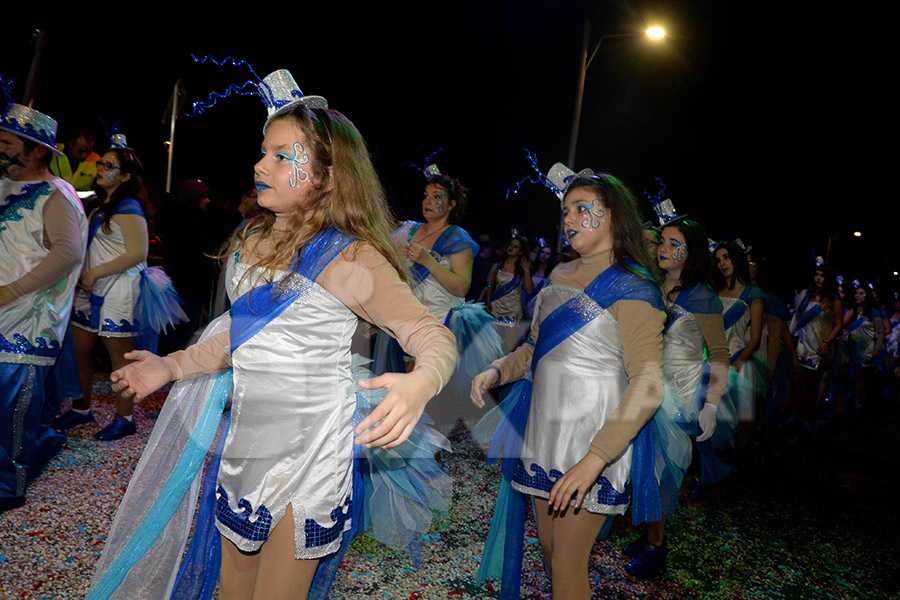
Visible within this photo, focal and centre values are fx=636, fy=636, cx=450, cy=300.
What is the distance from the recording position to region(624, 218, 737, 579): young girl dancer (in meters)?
4.12

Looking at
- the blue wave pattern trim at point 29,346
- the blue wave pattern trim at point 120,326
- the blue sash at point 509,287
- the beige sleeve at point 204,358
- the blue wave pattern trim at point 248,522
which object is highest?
the blue sash at point 509,287

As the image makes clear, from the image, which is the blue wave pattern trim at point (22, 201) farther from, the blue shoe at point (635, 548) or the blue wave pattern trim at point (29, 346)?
the blue shoe at point (635, 548)

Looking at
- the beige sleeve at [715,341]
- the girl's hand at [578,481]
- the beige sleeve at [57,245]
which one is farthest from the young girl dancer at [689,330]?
the beige sleeve at [57,245]

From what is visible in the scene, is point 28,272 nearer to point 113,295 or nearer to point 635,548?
point 113,295

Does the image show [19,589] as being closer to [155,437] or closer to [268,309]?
[155,437]

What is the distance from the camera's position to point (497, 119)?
1606 cm

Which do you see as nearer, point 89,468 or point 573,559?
point 573,559

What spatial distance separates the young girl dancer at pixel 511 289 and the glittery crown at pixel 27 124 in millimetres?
6653

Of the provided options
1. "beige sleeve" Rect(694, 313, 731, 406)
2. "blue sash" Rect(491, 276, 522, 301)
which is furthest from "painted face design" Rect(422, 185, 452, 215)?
"blue sash" Rect(491, 276, 522, 301)

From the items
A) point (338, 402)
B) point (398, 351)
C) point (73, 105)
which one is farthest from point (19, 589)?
point (73, 105)

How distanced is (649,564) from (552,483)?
1.75 m

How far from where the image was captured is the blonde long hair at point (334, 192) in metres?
1.90

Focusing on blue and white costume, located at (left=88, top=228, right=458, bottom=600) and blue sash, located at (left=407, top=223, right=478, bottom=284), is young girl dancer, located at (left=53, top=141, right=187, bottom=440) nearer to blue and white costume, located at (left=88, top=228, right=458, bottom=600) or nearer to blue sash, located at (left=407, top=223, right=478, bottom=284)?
blue sash, located at (left=407, top=223, right=478, bottom=284)

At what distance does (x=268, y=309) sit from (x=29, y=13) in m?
8.87
